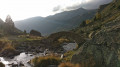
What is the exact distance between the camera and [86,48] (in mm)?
13656

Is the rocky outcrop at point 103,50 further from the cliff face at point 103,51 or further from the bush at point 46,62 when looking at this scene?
the bush at point 46,62

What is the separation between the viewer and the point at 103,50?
12.4 meters

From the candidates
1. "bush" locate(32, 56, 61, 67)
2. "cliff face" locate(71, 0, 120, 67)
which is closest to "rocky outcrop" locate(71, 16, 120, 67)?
"cliff face" locate(71, 0, 120, 67)

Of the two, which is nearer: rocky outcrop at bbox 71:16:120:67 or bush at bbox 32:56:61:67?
rocky outcrop at bbox 71:16:120:67

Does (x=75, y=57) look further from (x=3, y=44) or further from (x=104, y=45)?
(x=3, y=44)

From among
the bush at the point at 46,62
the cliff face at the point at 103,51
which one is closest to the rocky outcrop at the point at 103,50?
the cliff face at the point at 103,51

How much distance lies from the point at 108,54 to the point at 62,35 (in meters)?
15.4

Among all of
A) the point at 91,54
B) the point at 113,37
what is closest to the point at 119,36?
the point at 113,37

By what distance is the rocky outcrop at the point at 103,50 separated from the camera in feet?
37.9

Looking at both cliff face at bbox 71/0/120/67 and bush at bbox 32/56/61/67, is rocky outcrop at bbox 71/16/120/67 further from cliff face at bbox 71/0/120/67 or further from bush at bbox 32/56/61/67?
bush at bbox 32/56/61/67

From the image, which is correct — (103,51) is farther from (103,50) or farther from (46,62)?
(46,62)

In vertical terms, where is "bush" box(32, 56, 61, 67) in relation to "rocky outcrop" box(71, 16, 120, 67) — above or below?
below

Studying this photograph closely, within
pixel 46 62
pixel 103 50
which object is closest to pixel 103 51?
pixel 103 50

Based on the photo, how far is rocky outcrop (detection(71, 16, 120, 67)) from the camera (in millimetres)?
11539
